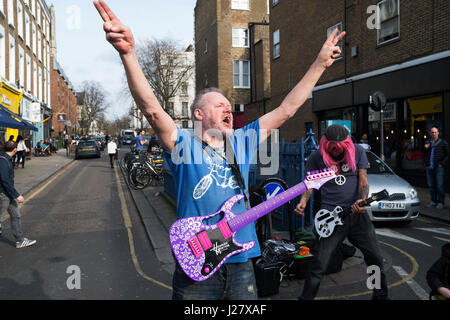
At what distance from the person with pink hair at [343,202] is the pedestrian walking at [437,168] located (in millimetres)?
6296

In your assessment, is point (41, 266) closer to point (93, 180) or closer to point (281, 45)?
point (93, 180)

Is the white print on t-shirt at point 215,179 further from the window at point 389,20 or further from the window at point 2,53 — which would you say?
the window at point 2,53

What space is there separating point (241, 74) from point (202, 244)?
30225mm

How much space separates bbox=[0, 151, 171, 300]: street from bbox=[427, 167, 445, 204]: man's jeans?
23.2 feet

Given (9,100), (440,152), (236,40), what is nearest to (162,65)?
(236,40)

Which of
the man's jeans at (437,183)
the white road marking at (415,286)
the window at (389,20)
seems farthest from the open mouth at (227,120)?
the window at (389,20)

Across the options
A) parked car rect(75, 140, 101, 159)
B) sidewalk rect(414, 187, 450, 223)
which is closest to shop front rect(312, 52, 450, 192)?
sidewalk rect(414, 187, 450, 223)

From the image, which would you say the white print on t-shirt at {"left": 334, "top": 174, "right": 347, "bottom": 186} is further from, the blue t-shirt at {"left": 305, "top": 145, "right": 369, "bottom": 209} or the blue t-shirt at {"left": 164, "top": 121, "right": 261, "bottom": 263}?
the blue t-shirt at {"left": 164, "top": 121, "right": 261, "bottom": 263}

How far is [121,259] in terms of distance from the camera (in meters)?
5.68

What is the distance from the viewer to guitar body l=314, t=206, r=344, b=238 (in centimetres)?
370

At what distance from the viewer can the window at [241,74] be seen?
31.2 metres
